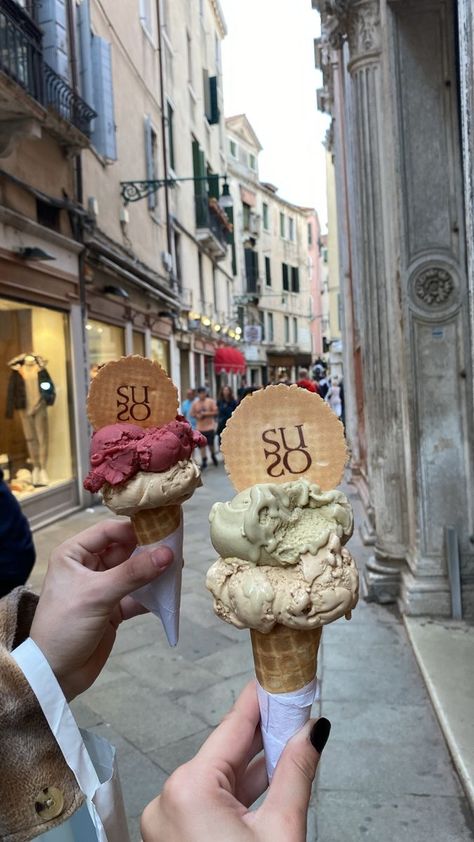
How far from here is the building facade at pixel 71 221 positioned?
301 inches

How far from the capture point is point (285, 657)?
1.46 meters

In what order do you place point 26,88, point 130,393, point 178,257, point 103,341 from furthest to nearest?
point 178,257 < point 103,341 < point 26,88 < point 130,393

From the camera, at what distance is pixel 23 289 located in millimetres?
7820

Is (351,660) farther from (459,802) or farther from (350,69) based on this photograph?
(350,69)

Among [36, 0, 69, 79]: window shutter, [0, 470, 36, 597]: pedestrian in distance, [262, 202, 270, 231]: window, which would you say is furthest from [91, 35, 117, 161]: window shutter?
[262, 202, 270, 231]: window

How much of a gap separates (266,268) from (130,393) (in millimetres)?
37452

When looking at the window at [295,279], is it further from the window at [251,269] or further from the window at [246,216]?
the window at [246,216]

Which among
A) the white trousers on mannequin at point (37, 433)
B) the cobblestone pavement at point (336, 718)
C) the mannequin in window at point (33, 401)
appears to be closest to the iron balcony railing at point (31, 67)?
→ the mannequin in window at point (33, 401)

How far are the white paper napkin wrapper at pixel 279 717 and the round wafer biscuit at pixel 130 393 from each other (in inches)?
39.7

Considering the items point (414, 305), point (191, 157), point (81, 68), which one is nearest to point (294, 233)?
point (191, 157)

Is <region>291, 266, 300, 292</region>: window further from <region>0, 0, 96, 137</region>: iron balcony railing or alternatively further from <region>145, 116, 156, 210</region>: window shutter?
<region>0, 0, 96, 137</region>: iron balcony railing

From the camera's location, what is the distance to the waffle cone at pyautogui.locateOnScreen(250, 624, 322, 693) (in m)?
1.45

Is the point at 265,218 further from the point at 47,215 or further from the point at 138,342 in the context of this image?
the point at 47,215

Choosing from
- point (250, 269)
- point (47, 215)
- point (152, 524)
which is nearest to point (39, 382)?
point (47, 215)
